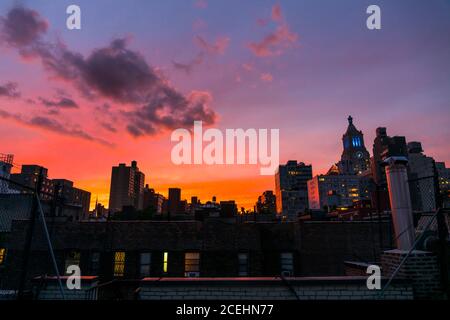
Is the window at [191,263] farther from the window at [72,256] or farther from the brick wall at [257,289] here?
the brick wall at [257,289]

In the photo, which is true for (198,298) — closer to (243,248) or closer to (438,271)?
(438,271)

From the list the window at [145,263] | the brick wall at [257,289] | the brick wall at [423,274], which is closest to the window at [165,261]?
the window at [145,263]

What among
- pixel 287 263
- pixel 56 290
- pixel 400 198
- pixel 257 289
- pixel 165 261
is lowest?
pixel 287 263

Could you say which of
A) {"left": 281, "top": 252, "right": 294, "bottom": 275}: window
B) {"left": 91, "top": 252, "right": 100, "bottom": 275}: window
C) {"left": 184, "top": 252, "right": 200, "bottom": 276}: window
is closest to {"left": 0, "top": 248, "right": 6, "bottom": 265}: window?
{"left": 91, "top": 252, "right": 100, "bottom": 275}: window

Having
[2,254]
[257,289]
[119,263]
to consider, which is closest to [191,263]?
[119,263]

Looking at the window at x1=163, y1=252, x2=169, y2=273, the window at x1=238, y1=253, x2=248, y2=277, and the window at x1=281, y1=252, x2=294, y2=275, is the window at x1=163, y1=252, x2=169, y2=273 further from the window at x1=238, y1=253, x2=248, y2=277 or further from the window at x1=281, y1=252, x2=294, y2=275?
the window at x1=281, y1=252, x2=294, y2=275

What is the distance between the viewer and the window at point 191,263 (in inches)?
918

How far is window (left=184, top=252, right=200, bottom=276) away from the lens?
23.3 m

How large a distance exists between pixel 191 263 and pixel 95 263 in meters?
8.38

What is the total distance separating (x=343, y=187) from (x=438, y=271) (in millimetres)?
185902

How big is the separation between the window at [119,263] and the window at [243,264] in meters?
9.98

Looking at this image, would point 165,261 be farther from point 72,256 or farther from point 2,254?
point 2,254

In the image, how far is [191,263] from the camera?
23.5m

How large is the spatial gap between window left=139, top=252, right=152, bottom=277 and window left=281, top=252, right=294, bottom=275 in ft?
38.8
